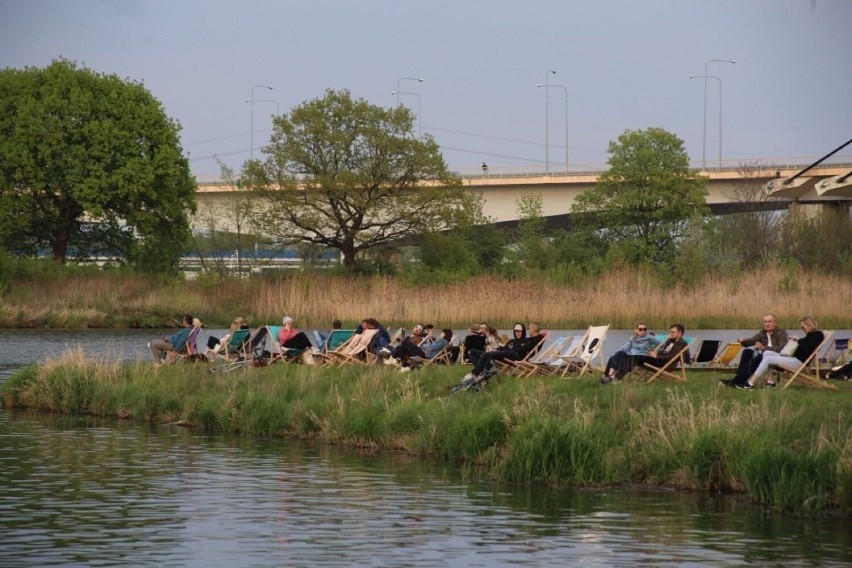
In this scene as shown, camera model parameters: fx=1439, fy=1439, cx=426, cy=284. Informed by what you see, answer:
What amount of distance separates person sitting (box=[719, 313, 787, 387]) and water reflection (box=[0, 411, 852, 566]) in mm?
3411

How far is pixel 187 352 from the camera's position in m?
23.2

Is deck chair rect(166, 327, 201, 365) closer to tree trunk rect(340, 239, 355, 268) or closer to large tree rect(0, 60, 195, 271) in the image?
large tree rect(0, 60, 195, 271)

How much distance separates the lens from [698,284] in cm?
3662

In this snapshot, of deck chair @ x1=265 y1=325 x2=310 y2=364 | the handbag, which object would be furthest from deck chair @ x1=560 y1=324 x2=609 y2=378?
deck chair @ x1=265 y1=325 x2=310 y2=364

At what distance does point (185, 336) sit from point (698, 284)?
1721 cm

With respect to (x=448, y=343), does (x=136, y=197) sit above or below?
A: above

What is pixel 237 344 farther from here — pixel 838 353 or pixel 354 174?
pixel 354 174

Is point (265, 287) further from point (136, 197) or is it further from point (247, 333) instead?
point (247, 333)

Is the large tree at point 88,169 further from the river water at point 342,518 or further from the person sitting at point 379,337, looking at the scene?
the river water at point 342,518

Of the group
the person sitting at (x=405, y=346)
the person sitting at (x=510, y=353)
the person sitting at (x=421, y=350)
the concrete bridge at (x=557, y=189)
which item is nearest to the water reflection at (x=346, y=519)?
the person sitting at (x=510, y=353)

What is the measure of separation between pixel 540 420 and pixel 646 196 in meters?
48.8

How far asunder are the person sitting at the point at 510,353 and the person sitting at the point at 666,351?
5.56 feet

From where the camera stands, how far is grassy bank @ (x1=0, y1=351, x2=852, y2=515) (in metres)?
12.3

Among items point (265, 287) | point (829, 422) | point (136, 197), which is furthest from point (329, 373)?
point (136, 197)
